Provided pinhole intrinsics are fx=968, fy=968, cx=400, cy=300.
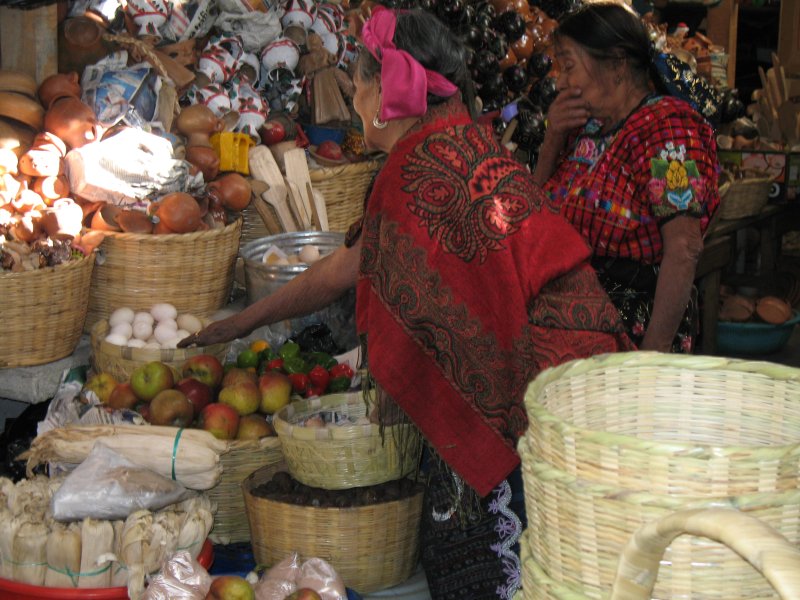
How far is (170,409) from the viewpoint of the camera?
9.12 ft

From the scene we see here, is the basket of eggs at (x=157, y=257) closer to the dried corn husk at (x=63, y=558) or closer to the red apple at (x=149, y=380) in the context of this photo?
the red apple at (x=149, y=380)

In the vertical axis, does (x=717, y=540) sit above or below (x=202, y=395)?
above

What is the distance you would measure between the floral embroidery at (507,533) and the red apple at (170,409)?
997 millimetres

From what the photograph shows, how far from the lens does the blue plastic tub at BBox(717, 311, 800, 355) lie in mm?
5934

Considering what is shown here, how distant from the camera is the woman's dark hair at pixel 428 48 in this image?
2090 millimetres

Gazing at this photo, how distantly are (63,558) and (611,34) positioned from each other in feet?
6.35

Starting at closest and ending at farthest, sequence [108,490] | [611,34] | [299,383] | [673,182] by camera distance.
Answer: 1. [108,490]
2. [673,182]
3. [611,34]
4. [299,383]

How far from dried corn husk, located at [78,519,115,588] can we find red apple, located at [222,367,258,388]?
79 centimetres

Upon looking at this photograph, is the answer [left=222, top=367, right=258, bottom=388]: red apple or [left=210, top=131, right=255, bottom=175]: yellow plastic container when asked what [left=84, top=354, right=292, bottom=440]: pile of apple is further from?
[left=210, top=131, right=255, bottom=175]: yellow plastic container

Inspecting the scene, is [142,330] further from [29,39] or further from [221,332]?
[29,39]

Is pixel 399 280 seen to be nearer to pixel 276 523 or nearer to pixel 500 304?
pixel 500 304

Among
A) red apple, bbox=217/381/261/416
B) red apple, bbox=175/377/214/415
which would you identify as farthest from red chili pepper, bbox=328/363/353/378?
red apple, bbox=175/377/214/415

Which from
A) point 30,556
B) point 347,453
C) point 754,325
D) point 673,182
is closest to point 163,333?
point 347,453

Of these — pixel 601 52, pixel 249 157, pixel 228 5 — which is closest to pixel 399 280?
pixel 601 52
